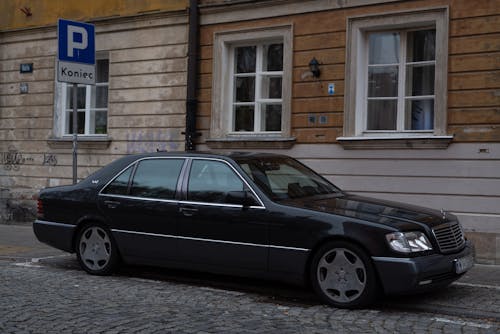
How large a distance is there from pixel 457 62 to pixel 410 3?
49.9 inches

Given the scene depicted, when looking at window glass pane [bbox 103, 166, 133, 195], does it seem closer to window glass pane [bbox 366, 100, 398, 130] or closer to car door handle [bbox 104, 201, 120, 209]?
car door handle [bbox 104, 201, 120, 209]

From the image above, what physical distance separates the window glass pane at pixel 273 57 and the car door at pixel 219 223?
533 centimetres

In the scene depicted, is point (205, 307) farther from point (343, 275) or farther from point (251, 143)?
point (251, 143)

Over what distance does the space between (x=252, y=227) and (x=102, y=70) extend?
9161mm

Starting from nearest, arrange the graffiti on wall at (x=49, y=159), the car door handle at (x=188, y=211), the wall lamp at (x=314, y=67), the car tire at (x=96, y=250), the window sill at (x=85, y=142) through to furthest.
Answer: the car door handle at (x=188, y=211) → the car tire at (x=96, y=250) → the wall lamp at (x=314, y=67) → the window sill at (x=85, y=142) → the graffiti on wall at (x=49, y=159)

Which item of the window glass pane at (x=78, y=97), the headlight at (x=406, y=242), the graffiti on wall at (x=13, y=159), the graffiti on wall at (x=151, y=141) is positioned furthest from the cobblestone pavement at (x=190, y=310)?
the graffiti on wall at (x=13, y=159)

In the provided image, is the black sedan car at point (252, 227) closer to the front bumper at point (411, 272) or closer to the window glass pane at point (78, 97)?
the front bumper at point (411, 272)

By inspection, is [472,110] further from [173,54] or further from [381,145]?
[173,54]

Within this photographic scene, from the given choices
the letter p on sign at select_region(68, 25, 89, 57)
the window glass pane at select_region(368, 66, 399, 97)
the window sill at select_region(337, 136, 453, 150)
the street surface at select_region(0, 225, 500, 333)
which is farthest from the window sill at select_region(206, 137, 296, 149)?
the street surface at select_region(0, 225, 500, 333)

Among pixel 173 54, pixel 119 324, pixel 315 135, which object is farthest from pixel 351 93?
pixel 119 324

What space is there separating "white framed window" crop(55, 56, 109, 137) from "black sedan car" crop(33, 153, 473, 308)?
6356 millimetres

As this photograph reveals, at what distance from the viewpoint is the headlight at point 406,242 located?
6020 mm

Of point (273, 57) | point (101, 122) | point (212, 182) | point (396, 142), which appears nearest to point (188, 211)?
point (212, 182)

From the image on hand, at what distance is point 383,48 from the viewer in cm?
1111
